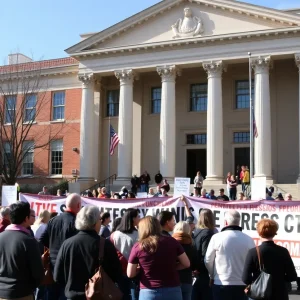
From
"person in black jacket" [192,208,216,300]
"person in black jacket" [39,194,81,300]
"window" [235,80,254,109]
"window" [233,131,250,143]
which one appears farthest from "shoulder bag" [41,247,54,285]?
"window" [235,80,254,109]

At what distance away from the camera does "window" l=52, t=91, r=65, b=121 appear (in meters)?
38.0

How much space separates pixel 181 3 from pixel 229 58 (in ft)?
17.8

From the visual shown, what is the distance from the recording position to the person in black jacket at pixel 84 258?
4762 millimetres

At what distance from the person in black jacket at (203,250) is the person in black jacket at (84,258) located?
1.98 metres

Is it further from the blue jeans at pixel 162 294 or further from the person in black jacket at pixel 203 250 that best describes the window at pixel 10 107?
the blue jeans at pixel 162 294

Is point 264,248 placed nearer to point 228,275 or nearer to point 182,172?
point 228,275

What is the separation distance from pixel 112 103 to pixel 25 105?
6316 mm

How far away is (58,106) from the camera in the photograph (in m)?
38.2

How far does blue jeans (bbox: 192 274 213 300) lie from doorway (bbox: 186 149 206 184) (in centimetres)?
2747

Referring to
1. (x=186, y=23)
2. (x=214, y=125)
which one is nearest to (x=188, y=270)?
(x=214, y=125)

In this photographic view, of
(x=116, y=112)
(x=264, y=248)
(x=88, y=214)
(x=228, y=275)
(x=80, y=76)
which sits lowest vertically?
(x=228, y=275)

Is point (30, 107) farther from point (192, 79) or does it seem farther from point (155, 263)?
point (155, 263)

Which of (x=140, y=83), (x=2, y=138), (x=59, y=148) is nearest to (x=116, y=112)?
(x=140, y=83)

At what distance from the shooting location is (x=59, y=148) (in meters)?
37.6
